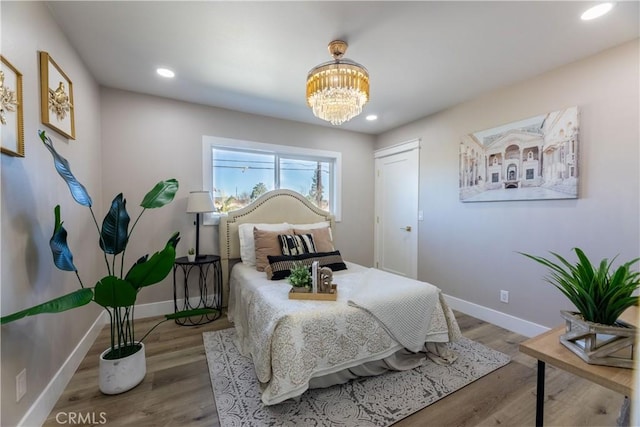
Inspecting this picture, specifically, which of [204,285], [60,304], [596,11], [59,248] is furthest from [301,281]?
[596,11]

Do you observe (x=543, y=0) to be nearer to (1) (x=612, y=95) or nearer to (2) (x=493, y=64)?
(2) (x=493, y=64)

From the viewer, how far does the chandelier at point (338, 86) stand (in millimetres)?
1896

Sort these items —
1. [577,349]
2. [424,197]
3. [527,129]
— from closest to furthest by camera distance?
[577,349]
[527,129]
[424,197]

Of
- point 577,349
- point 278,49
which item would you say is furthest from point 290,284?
point 278,49

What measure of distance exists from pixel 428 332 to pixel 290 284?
116 centimetres

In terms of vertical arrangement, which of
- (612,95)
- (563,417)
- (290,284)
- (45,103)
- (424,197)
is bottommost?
(563,417)

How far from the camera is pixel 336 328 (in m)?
1.75

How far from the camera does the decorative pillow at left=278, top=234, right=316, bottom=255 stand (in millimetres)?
2865

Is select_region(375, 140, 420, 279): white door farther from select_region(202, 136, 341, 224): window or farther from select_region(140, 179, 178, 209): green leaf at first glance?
select_region(140, 179, 178, 209): green leaf

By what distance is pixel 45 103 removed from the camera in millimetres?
1678

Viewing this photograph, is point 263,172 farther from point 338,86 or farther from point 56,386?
point 56,386

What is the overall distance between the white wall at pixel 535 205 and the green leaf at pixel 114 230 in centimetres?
339

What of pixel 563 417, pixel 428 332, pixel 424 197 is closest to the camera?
pixel 563 417

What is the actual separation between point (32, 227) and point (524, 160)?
388 cm
